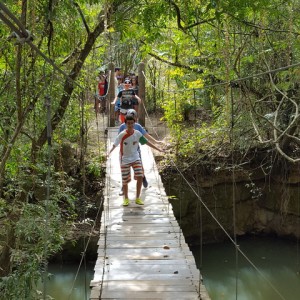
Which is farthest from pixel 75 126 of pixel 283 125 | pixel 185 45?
pixel 283 125

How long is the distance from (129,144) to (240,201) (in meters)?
2.49

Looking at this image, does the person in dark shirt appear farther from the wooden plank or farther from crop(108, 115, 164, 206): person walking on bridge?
the wooden plank

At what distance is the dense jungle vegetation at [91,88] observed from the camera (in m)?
2.12

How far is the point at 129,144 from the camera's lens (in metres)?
3.28

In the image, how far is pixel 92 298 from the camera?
1.95 m

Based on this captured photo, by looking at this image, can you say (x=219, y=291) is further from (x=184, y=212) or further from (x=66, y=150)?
(x=66, y=150)

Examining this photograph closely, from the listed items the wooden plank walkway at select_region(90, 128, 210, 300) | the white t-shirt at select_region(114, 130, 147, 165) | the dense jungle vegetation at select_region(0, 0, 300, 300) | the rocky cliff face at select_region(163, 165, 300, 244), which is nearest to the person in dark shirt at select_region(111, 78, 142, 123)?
the dense jungle vegetation at select_region(0, 0, 300, 300)

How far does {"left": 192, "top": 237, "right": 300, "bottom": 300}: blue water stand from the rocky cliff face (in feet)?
0.52

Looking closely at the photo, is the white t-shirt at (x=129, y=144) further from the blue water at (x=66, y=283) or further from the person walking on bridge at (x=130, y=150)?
the blue water at (x=66, y=283)

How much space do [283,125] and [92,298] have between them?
2.74m

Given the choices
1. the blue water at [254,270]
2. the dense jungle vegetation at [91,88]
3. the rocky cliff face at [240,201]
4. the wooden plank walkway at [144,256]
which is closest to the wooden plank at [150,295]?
the wooden plank walkway at [144,256]

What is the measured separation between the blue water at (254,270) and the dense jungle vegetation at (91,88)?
3.20 feet

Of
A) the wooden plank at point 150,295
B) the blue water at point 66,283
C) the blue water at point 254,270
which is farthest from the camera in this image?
the blue water at point 254,270

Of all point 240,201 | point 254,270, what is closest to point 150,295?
point 254,270
